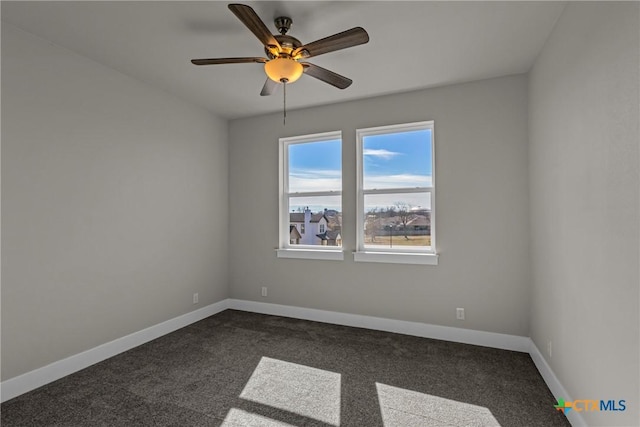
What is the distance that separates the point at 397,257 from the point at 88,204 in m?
3.03

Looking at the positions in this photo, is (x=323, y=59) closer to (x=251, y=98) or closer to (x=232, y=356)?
(x=251, y=98)

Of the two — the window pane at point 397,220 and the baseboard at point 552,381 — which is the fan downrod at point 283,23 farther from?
the baseboard at point 552,381

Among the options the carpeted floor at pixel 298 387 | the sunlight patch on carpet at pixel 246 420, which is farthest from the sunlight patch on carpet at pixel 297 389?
the sunlight patch on carpet at pixel 246 420

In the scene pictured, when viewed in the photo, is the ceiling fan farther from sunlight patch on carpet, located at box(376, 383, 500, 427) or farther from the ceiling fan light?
sunlight patch on carpet, located at box(376, 383, 500, 427)

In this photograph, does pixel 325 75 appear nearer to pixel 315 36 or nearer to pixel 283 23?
pixel 315 36

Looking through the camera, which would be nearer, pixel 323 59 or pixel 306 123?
pixel 323 59

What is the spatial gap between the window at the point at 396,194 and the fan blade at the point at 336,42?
170cm

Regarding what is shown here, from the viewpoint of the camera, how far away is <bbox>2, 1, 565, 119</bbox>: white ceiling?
208cm

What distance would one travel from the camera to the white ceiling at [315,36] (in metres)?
2.08

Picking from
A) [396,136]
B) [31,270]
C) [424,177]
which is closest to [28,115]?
[31,270]

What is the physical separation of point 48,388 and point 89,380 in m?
0.25

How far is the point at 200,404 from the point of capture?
216 cm

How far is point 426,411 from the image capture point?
2.09 metres

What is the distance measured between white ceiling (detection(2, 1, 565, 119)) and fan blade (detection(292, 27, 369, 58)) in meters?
0.27
